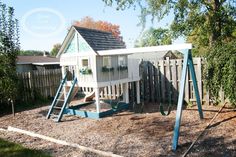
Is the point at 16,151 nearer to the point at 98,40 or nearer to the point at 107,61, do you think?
the point at 107,61

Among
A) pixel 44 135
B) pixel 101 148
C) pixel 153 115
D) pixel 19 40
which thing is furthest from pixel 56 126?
pixel 19 40

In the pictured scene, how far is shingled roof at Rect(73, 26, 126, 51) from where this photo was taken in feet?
30.4

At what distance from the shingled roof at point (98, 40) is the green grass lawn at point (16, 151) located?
174 inches

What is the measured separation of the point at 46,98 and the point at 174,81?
310 inches

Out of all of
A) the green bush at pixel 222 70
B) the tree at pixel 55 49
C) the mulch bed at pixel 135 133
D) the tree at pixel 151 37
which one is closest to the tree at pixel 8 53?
the mulch bed at pixel 135 133

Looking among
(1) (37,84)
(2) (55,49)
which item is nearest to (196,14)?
(1) (37,84)

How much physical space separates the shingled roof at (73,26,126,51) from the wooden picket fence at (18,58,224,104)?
1842 millimetres

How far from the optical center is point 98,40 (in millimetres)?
9773

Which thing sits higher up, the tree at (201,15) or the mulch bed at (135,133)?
the tree at (201,15)

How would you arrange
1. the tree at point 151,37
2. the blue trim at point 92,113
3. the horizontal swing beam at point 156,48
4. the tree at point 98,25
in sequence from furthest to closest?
the tree at point 98,25
the tree at point 151,37
the blue trim at point 92,113
the horizontal swing beam at point 156,48

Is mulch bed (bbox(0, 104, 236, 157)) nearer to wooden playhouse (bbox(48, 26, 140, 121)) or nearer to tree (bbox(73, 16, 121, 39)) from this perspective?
wooden playhouse (bbox(48, 26, 140, 121))

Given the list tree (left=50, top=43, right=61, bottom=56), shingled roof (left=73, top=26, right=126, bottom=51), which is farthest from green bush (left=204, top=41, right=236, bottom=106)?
tree (left=50, top=43, right=61, bottom=56)

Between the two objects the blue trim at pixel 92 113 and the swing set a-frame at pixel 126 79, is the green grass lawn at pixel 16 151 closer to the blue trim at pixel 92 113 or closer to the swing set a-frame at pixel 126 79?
the swing set a-frame at pixel 126 79

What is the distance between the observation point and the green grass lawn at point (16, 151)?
225 inches
